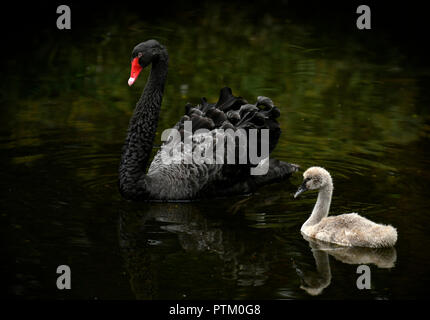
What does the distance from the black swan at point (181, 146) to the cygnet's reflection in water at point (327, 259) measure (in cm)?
125

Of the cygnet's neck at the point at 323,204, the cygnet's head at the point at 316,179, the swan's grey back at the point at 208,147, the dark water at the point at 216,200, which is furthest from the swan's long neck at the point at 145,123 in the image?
the cygnet's neck at the point at 323,204

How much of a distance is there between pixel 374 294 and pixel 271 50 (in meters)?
7.75

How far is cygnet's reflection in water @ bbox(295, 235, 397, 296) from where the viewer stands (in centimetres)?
521

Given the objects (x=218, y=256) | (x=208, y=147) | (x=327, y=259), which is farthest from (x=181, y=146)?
(x=327, y=259)

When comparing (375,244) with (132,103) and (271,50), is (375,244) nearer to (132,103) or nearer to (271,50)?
(132,103)

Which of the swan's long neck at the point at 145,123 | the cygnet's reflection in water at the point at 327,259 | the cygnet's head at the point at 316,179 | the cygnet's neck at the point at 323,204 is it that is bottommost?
the cygnet's reflection in water at the point at 327,259

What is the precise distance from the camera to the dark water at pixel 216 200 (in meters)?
5.26

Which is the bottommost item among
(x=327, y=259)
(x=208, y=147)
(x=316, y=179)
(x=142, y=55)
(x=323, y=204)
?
(x=327, y=259)

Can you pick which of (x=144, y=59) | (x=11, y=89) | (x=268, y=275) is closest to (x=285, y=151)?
(x=144, y=59)

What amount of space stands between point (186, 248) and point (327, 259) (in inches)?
37.7

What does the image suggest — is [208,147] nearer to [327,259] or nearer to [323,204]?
[323,204]

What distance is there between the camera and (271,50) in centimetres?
1237

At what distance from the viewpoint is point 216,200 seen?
6.89 m

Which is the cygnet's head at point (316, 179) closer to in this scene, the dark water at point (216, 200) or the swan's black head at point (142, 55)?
the dark water at point (216, 200)
